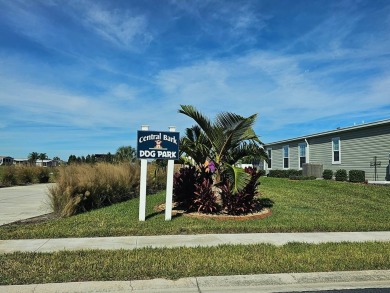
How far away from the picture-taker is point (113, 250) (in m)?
6.79

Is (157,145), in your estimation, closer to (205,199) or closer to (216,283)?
(205,199)

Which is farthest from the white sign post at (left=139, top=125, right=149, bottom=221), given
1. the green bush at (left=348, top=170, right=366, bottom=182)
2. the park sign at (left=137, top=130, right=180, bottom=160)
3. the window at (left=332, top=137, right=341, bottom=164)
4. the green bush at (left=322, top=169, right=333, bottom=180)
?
the window at (left=332, top=137, right=341, bottom=164)

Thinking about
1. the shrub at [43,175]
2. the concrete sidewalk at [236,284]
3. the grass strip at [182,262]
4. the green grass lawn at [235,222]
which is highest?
the shrub at [43,175]

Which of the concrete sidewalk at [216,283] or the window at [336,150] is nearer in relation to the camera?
the concrete sidewalk at [216,283]

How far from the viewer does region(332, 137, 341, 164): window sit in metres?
25.2

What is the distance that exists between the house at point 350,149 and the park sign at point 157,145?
493 inches

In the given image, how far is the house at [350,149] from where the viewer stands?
830 inches

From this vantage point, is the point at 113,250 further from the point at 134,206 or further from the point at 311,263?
the point at 134,206

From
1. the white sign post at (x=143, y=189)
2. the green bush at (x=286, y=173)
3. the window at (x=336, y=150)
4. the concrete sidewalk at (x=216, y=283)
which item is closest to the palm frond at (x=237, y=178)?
the white sign post at (x=143, y=189)

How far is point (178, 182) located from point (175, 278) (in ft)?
22.1

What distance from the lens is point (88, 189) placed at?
11984mm

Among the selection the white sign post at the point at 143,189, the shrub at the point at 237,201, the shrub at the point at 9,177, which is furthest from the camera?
the shrub at the point at 9,177

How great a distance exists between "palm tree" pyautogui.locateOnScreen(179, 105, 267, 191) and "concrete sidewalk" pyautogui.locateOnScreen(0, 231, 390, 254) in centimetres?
232

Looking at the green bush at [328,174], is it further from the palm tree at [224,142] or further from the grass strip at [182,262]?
the grass strip at [182,262]
